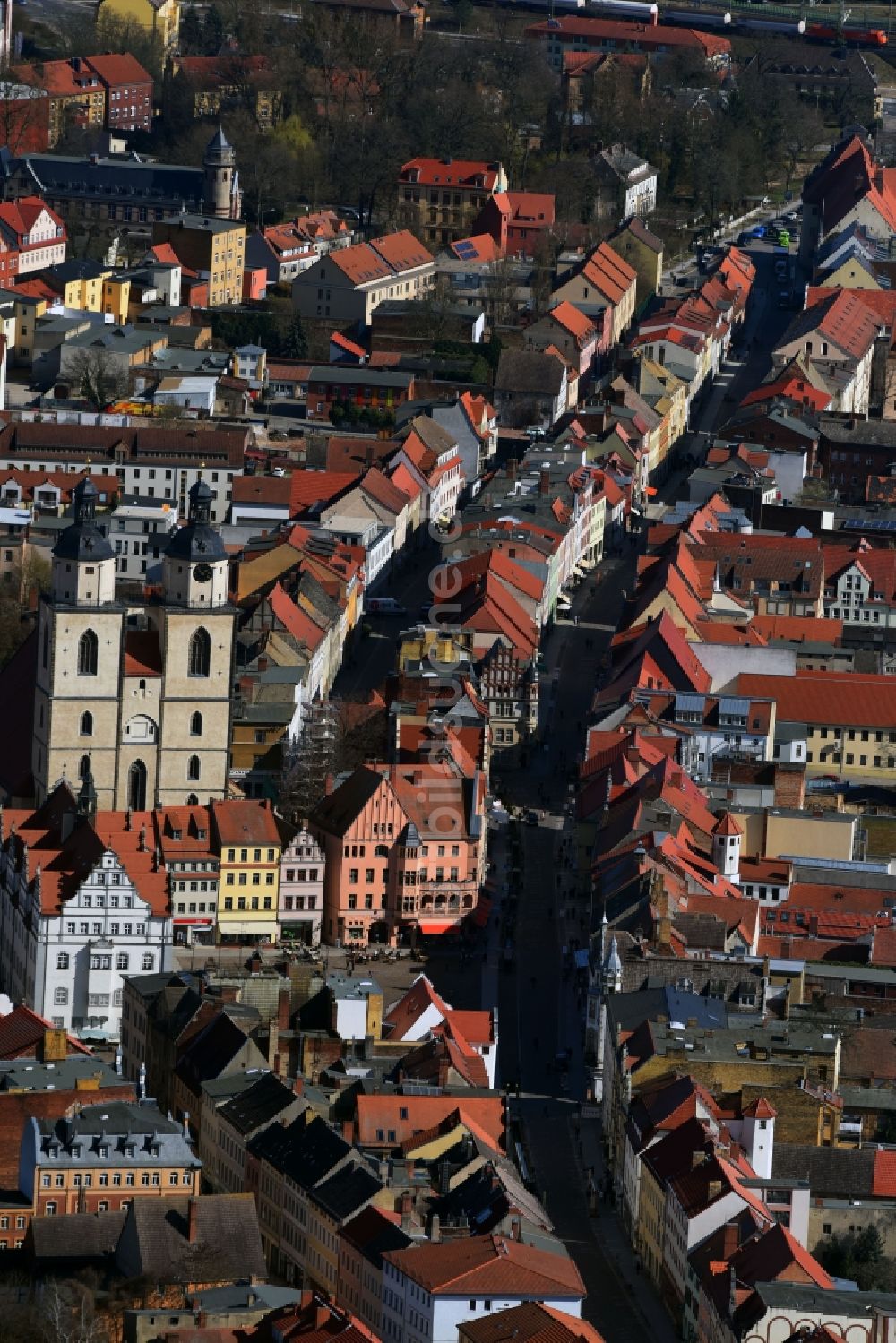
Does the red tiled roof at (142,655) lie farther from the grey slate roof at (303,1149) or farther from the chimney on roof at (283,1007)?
the grey slate roof at (303,1149)

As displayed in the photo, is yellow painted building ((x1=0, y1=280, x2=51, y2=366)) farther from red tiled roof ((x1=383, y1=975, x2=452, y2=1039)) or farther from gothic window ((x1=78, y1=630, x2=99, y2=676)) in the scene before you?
red tiled roof ((x1=383, y1=975, x2=452, y2=1039))

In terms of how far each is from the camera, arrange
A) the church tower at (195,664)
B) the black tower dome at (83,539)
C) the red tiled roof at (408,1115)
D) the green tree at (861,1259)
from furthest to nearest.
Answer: the church tower at (195,664) → the black tower dome at (83,539) → the red tiled roof at (408,1115) → the green tree at (861,1259)

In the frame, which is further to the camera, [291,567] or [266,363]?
[266,363]

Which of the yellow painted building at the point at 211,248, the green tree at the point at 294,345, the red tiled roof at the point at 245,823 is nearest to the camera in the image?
the red tiled roof at the point at 245,823

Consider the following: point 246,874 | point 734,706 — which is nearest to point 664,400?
point 734,706

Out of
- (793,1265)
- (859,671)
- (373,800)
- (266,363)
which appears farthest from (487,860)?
(266,363)

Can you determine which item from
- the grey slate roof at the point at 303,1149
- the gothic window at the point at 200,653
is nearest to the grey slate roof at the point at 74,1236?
the grey slate roof at the point at 303,1149

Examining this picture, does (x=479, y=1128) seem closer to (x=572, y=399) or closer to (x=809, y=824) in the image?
(x=809, y=824)
